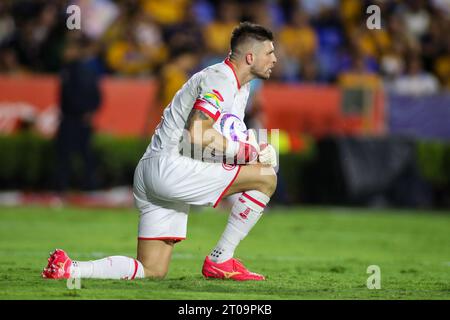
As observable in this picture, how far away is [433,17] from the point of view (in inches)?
928

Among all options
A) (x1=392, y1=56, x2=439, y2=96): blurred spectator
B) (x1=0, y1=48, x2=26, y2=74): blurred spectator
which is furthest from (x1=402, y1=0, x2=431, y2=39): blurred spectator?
(x1=0, y1=48, x2=26, y2=74): blurred spectator

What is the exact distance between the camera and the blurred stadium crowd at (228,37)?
1952 cm

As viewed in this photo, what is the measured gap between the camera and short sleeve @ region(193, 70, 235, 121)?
7.89 m

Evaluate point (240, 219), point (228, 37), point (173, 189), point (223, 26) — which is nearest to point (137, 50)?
point (228, 37)

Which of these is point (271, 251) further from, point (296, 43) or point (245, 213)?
point (296, 43)

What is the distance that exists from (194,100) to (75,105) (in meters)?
9.71

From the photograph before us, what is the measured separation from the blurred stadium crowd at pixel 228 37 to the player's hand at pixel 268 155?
8753mm

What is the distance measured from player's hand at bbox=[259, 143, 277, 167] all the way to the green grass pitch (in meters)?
0.97

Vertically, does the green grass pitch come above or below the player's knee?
below

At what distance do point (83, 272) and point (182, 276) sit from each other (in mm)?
1084

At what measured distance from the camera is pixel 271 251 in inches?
457

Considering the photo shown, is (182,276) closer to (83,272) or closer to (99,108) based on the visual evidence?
(83,272)

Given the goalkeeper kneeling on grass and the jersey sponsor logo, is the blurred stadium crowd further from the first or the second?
the jersey sponsor logo
